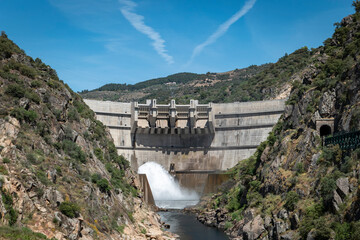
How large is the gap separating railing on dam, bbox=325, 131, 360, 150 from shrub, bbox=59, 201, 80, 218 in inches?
884

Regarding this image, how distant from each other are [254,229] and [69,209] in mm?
19303

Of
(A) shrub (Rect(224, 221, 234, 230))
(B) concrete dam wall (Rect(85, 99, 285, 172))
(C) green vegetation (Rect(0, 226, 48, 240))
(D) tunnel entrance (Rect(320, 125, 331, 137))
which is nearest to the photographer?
(C) green vegetation (Rect(0, 226, 48, 240))

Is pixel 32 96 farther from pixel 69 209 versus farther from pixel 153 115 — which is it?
pixel 153 115

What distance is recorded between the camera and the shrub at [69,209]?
35.3m

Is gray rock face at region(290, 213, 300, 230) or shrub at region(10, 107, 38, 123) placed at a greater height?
shrub at region(10, 107, 38, 123)

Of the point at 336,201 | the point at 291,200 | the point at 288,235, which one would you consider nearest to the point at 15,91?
the point at 291,200

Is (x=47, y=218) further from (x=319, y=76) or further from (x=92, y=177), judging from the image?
(x=319, y=76)

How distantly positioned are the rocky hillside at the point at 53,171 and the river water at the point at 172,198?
20.1 feet

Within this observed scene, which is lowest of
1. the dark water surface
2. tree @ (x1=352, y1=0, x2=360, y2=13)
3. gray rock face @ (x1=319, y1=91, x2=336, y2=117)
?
the dark water surface

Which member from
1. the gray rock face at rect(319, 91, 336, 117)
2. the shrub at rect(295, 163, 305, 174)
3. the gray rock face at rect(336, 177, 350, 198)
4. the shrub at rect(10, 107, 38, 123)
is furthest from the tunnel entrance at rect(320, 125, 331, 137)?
the shrub at rect(10, 107, 38, 123)

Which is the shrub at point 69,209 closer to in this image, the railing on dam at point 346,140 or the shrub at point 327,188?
the shrub at point 327,188

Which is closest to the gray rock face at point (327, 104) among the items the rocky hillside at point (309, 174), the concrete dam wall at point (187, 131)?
the rocky hillside at point (309, 174)

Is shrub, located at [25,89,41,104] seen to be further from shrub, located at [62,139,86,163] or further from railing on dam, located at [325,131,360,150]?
railing on dam, located at [325,131,360,150]

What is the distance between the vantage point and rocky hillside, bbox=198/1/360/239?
35.9 metres
